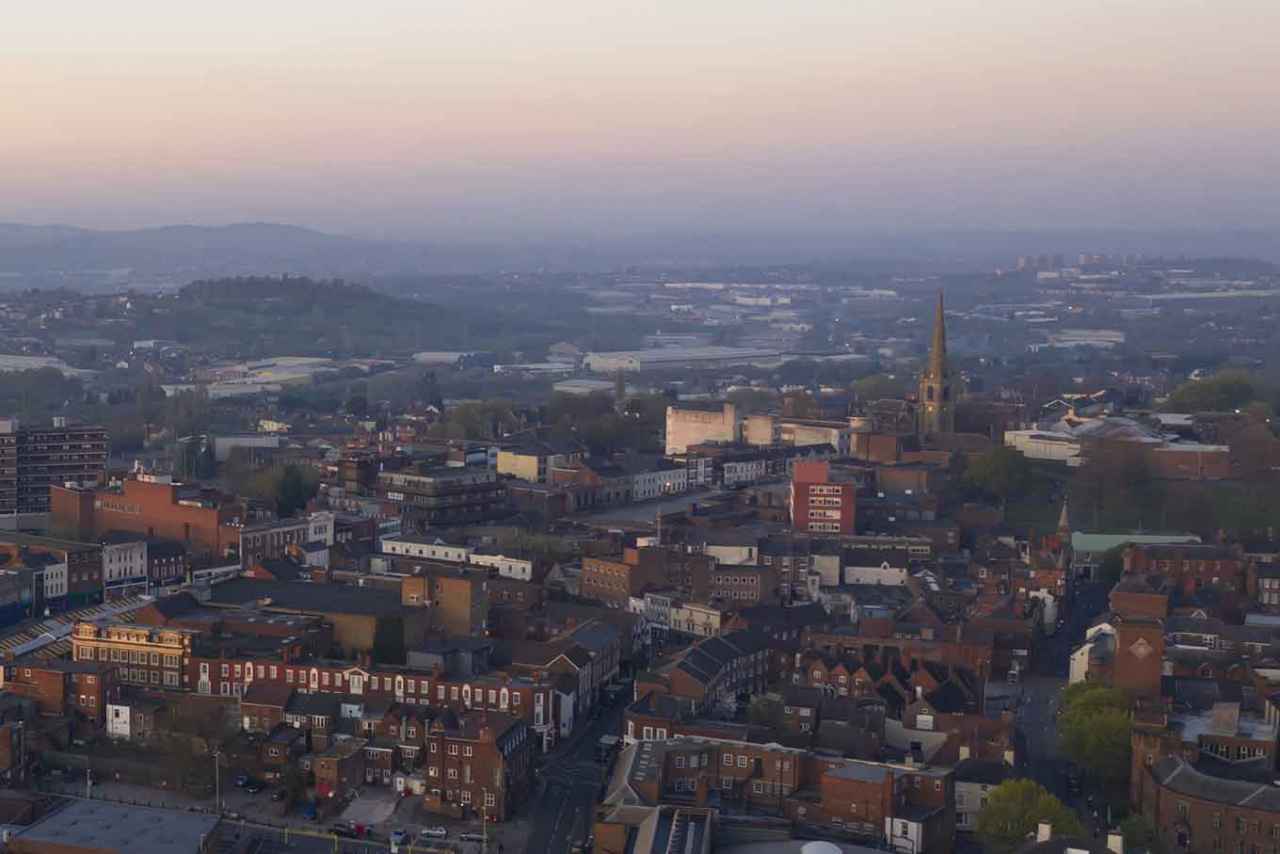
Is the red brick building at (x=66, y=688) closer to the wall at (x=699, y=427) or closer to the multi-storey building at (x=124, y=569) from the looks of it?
the multi-storey building at (x=124, y=569)

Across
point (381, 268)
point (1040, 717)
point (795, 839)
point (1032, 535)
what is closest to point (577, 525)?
point (1032, 535)

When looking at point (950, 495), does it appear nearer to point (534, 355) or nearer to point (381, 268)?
point (534, 355)

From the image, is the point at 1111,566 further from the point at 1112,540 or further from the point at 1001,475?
the point at 1001,475

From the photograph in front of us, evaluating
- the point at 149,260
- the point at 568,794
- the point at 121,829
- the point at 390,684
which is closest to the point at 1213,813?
the point at 568,794

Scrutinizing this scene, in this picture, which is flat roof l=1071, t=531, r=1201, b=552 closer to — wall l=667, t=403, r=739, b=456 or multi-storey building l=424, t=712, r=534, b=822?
multi-storey building l=424, t=712, r=534, b=822

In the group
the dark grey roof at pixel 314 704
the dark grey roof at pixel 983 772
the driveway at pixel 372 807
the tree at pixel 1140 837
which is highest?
the dark grey roof at pixel 314 704

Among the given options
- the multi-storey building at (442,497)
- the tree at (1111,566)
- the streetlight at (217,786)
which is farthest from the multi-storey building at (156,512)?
the tree at (1111,566)
